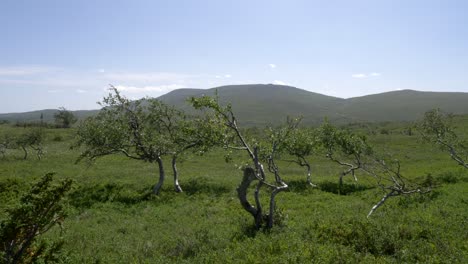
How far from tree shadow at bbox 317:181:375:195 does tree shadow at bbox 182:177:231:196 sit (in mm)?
8581

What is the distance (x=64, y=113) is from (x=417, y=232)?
11922 centimetres

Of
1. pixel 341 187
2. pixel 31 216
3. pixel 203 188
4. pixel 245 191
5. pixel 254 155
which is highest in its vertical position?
pixel 254 155

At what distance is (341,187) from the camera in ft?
95.8

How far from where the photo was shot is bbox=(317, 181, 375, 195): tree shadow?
1114 inches

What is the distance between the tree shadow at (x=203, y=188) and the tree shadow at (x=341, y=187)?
8581mm

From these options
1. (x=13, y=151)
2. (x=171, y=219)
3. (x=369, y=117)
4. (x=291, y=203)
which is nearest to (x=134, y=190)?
(x=171, y=219)

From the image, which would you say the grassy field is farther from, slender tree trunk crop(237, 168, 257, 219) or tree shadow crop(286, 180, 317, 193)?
slender tree trunk crop(237, 168, 257, 219)

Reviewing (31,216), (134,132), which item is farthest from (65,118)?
(31,216)

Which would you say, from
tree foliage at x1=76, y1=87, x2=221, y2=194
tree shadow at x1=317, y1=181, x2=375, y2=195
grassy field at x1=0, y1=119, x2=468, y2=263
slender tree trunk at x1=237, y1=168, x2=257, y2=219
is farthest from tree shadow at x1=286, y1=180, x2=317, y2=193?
slender tree trunk at x1=237, y1=168, x2=257, y2=219

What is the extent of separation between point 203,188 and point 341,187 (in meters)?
12.0

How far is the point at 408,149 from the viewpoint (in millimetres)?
59344

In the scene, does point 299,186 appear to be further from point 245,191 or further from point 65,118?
point 65,118

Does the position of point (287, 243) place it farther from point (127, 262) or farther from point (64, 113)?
point (64, 113)

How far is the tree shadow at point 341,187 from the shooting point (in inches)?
1114
